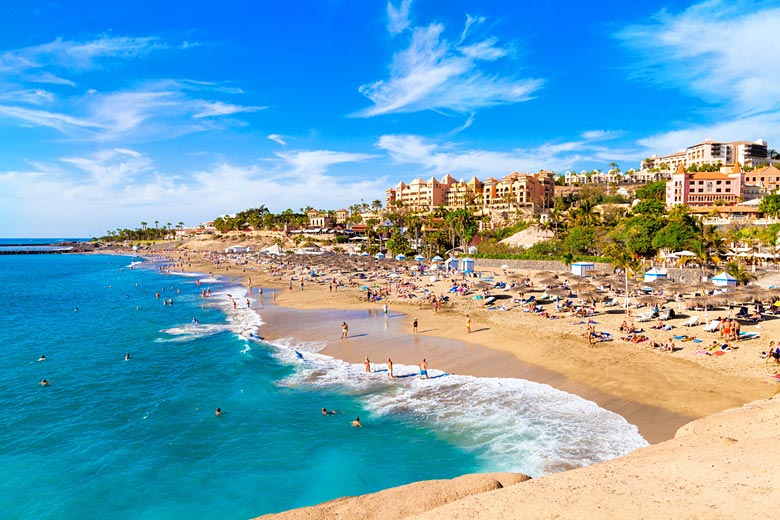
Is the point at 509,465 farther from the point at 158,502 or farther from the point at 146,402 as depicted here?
the point at 146,402

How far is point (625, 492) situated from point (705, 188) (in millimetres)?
89946

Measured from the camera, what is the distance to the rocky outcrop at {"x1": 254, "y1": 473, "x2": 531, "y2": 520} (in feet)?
28.5

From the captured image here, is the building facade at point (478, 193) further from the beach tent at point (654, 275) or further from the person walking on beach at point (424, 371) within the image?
the person walking on beach at point (424, 371)

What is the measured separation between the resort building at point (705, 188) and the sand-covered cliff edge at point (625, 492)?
8196 centimetres

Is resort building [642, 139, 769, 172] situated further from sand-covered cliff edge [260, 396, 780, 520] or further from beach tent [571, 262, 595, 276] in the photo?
sand-covered cliff edge [260, 396, 780, 520]

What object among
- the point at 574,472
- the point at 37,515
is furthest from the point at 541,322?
the point at 37,515

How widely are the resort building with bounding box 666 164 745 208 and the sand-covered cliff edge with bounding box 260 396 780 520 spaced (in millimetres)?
81959

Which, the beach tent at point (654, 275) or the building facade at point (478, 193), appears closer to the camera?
the beach tent at point (654, 275)

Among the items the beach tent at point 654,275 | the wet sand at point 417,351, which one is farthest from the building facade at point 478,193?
the wet sand at point 417,351

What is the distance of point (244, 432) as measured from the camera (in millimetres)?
15391

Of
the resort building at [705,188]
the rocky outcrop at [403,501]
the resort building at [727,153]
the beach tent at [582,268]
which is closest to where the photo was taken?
the rocky outcrop at [403,501]

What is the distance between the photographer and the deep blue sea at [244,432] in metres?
12.0

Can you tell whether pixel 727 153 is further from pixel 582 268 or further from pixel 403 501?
pixel 403 501

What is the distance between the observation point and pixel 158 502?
11695 millimetres
